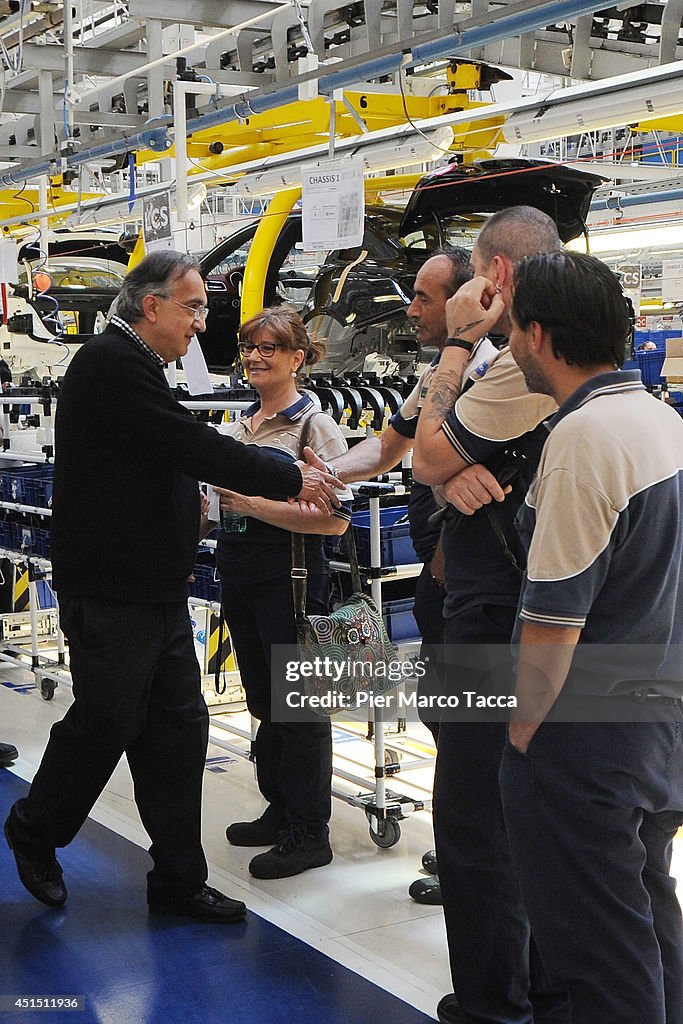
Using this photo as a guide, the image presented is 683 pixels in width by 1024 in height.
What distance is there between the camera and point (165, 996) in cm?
326

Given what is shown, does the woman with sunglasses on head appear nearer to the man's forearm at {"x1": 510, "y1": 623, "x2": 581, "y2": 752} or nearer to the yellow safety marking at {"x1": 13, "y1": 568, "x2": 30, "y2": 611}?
the man's forearm at {"x1": 510, "y1": 623, "x2": 581, "y2": 752}

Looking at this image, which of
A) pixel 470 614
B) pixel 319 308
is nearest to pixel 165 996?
pixel 470 614

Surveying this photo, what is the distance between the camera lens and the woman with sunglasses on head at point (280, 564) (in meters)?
3.91

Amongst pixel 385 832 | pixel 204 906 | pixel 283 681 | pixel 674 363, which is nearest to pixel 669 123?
pixel 674 363

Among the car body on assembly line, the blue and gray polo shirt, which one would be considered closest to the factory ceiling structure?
the car body on assembly line

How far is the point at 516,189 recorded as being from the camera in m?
6.08

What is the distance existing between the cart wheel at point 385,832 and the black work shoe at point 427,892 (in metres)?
0.40

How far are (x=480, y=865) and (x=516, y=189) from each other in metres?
4.16

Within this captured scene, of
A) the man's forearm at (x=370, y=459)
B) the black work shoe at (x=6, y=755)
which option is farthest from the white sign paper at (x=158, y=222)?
the black work shoe at (x=6, y=755)

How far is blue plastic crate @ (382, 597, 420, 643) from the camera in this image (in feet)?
14.0

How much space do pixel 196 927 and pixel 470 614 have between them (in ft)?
5.34

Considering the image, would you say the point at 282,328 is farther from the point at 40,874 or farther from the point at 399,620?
the point at 40,874

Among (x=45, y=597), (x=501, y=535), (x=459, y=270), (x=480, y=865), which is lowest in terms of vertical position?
(x=45, y=597)

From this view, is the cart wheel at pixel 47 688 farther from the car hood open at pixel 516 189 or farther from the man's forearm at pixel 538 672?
the man's forearm at pixel 538 672
